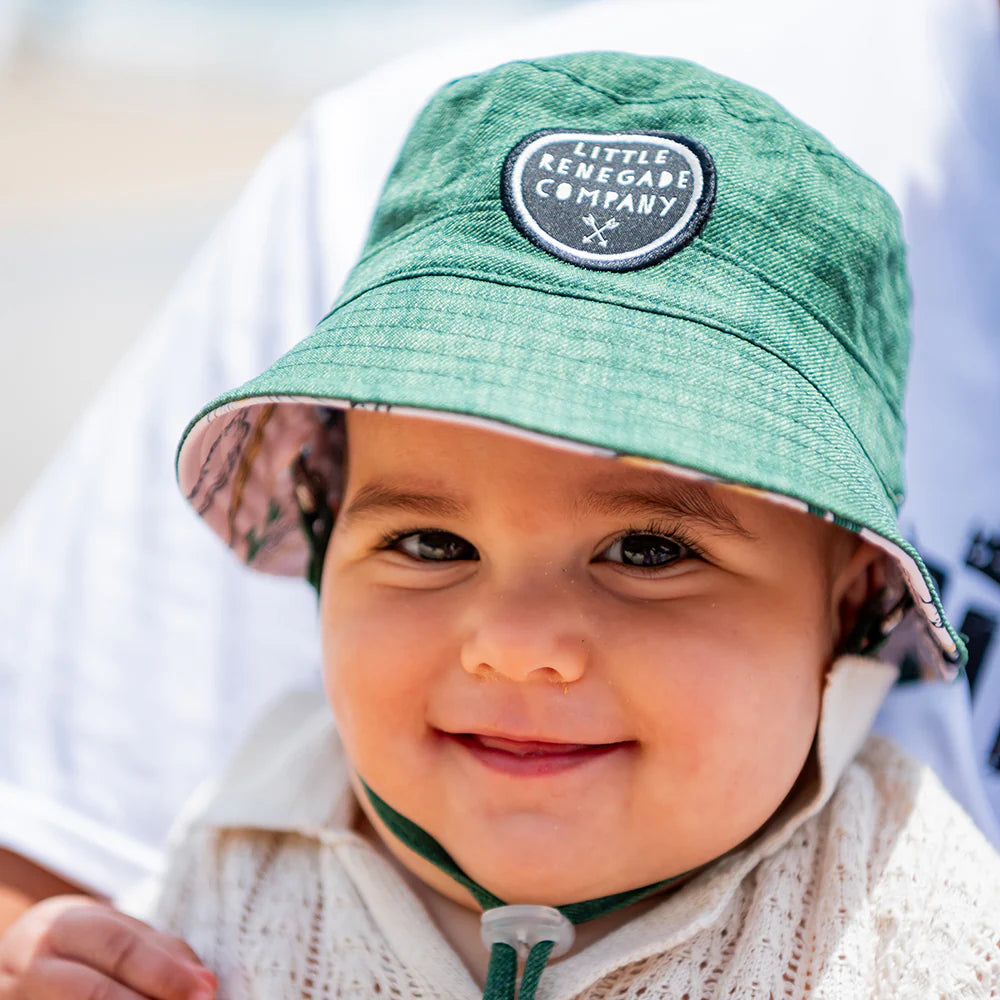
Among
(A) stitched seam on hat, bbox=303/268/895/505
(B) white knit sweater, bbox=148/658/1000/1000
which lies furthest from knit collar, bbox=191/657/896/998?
(A) stitched seam on hat, bbox=303/268/895/505

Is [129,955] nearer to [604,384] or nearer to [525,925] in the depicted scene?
[525,925]

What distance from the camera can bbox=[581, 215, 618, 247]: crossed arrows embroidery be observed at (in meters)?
0.91

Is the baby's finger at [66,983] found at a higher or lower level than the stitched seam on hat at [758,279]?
lower

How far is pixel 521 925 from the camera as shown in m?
1.00

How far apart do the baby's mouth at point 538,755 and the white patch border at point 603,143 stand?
0.34 metres

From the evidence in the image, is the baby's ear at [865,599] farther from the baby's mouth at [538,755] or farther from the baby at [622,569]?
the baby's mouth at [538,755]

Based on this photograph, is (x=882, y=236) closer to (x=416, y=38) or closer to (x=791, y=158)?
(x=791, y=158)

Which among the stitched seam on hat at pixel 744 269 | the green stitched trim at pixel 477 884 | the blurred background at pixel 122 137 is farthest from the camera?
the blurred background at pixel 122 137

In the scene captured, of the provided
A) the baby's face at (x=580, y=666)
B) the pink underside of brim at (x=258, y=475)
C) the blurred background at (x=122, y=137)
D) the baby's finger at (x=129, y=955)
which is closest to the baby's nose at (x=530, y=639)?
the baby's face at (x=580, y=666)

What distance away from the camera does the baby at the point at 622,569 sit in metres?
0.88

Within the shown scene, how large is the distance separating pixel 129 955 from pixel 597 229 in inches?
27.0

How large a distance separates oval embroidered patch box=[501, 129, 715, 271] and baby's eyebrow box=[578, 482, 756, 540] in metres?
0.16

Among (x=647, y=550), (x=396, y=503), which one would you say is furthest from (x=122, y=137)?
(x=647, y=550)

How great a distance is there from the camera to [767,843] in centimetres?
105
